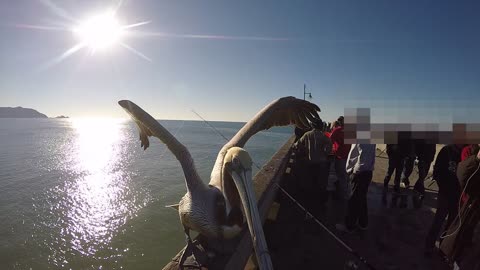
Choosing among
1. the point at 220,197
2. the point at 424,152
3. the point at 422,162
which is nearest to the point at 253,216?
the point at 220,197

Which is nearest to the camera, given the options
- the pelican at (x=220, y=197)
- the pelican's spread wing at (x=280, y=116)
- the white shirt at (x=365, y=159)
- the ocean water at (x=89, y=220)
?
the pelican at (x=220, y=197)

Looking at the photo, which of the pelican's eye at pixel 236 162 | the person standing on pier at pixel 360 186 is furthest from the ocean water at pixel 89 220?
the pelican's eye at pixel 236 162

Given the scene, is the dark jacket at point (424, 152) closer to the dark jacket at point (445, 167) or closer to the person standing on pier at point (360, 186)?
the dark jacket at point (445, 167)

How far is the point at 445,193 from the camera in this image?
4.12m

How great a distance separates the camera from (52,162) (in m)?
28.6

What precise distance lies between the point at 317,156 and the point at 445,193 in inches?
82.4

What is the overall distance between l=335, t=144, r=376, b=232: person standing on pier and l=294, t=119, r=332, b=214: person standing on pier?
60 cm

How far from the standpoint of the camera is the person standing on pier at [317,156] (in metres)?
5.18

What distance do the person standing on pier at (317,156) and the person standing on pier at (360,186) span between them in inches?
23.6

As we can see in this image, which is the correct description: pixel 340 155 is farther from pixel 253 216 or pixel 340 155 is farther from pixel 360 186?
pixel 253 216

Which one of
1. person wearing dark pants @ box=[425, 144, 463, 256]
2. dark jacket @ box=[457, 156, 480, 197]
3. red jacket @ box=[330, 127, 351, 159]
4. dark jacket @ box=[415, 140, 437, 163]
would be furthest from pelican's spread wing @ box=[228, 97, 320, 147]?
dark jacket @ box=[415, 140, 437, 163]

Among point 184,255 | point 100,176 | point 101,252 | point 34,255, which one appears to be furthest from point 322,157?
point 100,176

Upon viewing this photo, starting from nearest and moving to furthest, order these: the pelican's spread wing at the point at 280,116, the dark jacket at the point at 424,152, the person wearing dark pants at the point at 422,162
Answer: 1. the pelican's spread wing at the point at 280,116
2. the person wearing dark pants at the point at 422,162
3. the dark jacket at the point at 424,152

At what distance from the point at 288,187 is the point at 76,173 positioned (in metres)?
23.9
